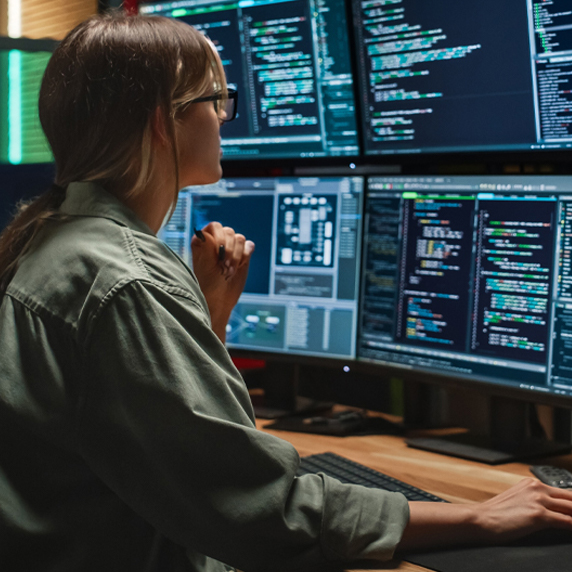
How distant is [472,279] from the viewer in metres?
1.37

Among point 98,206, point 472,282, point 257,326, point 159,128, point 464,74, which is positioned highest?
point 464,74

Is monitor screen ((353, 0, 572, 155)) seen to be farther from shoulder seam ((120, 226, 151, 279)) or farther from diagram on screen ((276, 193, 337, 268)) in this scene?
shoulder seam ((120, 226, 151, 279))

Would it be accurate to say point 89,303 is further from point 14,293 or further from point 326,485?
point 326,485

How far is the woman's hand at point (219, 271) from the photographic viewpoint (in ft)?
4.59

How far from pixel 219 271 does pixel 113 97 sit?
529 mm

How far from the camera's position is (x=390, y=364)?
1491mm

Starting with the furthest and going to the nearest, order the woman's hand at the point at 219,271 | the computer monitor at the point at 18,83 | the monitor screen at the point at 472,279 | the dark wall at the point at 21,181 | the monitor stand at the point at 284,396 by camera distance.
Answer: the computer monitor at the point at 18,83, the dark wall at the point at 21,181, the monitor stand at the point at 284,396, the woman's hand at the point at 219,271, the monitor screen at the point at 472,279

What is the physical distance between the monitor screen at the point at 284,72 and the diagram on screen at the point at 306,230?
115 millimetres

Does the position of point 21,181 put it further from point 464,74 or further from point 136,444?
point 136,444

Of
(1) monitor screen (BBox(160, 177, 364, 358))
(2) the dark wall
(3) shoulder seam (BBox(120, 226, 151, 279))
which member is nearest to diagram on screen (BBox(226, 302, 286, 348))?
(1) monitor screen (BBox(160, 177, 364, 358))

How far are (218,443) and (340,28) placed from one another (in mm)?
1050

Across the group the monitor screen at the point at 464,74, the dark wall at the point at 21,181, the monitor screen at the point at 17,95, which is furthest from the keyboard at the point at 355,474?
the monitor screen at the point at 17,95

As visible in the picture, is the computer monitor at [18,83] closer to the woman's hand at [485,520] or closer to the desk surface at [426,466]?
the desk surface at [426,466]

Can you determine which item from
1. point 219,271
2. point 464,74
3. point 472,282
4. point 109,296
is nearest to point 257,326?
point 219,271
